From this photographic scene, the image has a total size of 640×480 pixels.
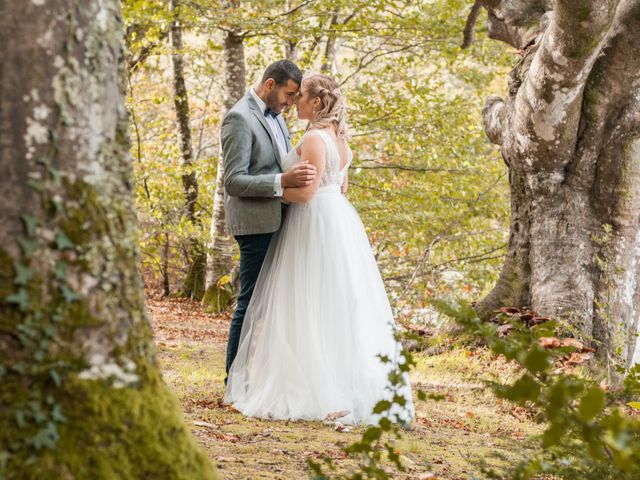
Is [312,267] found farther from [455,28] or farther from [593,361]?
[455,28]

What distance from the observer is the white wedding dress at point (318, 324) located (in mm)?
4977

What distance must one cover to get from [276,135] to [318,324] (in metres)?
1.47

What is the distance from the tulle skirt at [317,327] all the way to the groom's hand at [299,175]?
0.90ft

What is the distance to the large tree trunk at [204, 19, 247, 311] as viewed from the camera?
40.7 ft

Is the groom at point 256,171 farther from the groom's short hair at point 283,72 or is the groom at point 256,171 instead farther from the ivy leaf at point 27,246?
the ivy leaf at point 27,246

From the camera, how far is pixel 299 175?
5.17 metres

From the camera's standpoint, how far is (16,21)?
189 centimetres

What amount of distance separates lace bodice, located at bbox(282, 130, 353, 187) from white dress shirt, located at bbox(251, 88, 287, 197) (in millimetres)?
176

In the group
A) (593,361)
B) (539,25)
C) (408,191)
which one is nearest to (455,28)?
(408,191)

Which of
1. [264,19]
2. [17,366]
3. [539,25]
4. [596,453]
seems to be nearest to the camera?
[596,453]

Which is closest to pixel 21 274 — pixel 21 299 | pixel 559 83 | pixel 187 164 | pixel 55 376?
pixel 21 299

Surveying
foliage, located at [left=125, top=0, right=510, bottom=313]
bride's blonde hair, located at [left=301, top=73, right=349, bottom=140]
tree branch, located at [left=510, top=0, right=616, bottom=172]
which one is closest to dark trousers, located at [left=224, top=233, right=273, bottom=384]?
bride's blonde hair, located at [left=301, top=73, right=349, bottom=140]

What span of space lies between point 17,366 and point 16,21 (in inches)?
32.6

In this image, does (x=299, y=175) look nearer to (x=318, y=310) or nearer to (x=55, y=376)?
(x=318, y=310)
